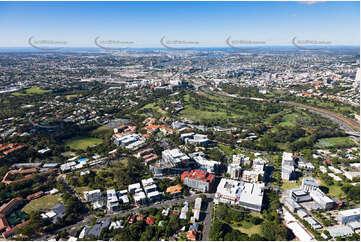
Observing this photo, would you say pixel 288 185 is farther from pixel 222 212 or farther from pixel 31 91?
pixel 31 91

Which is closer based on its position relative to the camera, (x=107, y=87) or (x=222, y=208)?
(x=222, y=208)

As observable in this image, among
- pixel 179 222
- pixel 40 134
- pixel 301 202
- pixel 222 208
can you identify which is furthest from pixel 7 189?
pixel 301 202

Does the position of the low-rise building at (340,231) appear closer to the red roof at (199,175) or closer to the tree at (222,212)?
the tree at (222,212)

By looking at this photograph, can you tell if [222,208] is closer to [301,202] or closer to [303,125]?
[301,202]

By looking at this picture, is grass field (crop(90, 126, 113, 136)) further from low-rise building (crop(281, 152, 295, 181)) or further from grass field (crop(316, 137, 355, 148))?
grass field (crop(316, 137, 355, 148))

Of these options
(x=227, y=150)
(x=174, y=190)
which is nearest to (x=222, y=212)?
(x=174, y=190)

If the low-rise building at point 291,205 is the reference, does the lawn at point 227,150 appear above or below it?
below

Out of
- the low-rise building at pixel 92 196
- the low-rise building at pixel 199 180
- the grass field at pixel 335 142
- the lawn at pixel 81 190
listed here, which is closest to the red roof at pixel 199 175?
the low-rise building at pixel 199 180
